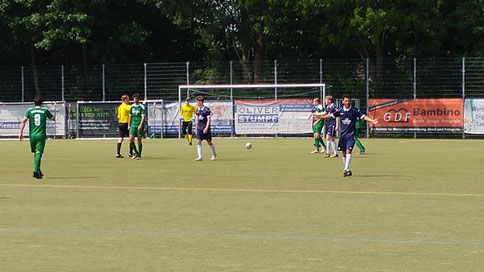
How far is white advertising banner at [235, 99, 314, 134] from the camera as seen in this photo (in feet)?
143

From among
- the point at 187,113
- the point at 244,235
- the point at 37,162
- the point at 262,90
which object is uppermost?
the point at 262,90

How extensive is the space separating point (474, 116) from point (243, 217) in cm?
3050

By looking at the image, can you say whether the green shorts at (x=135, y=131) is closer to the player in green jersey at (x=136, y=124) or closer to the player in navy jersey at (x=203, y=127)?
the player in green jersey at (x=136, y=124)

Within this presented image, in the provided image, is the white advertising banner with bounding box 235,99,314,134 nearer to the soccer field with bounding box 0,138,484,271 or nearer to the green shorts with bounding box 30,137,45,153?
the soccer field with bounding box 0,138,484,271

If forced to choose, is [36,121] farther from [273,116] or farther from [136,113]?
[273,116]

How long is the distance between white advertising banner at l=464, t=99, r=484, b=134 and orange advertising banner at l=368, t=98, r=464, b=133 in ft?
0.72

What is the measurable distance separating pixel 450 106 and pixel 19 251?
113 ft

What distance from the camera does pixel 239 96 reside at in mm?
45531

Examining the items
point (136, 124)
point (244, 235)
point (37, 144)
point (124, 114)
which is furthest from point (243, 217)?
point (124, 114)

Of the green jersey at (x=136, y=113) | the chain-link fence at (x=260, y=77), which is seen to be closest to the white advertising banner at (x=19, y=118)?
the chain-link fence at (x=260, y=77)

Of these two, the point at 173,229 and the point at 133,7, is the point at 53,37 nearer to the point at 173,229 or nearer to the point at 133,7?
the point at 133,7

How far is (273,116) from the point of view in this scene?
44.1 metres

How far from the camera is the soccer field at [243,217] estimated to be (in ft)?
31.7

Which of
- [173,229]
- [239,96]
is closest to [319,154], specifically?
[239,96]
